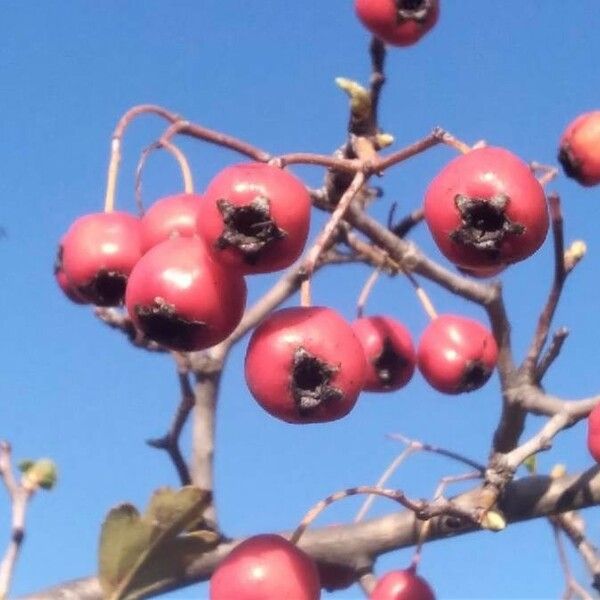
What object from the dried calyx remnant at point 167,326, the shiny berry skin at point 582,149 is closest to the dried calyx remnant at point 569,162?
the shiny berry skin at point 582,149

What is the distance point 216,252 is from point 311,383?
0.20 metres

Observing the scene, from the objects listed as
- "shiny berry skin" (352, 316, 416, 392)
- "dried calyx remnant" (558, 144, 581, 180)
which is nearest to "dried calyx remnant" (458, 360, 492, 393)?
"shiny berry skin" (352, 316, 416, 392)

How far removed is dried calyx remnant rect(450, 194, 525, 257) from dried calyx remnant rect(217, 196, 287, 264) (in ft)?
0.74

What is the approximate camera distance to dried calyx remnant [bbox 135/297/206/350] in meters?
1.44

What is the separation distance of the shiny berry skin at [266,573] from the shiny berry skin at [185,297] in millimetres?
287

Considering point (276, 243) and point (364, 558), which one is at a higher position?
point (276, 243)

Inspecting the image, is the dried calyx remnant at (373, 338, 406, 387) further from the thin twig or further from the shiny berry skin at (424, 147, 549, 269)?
the shiny berry skin at (424, 147, 549, 269)

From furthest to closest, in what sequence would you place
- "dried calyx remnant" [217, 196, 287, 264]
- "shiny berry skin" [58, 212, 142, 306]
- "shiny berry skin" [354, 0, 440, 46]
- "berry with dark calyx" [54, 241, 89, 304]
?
"shiny berry skin" [354, 0, 440, 46]
"berry with dark calyx" [54, 241, 89, 304]
"shiny berry skin" [58, 212, 142, 306]
"dried calyx remnant" [217, 196, 287, 264]

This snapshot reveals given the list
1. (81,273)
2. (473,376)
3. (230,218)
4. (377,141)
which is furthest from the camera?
(473,376)

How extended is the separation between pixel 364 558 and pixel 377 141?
721mm

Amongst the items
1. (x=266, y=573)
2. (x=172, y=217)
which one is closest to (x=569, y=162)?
(x=172, y=217)

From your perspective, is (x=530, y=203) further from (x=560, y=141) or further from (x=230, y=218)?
(x=560, y=141)

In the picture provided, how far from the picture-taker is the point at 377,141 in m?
1.99

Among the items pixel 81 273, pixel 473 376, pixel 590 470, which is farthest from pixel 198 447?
pixel 590 470
